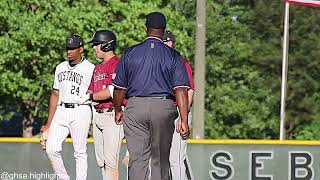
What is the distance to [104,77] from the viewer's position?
35.4ft

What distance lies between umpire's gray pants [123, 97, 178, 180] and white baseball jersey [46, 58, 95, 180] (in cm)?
233

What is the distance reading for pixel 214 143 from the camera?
13.8m

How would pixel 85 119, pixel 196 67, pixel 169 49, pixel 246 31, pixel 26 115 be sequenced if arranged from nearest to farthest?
pixel 169 49 → pixel 85 119 → pixel 196 67 → pixel 26 115 → pixel 246 31

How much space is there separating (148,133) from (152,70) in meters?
0.56

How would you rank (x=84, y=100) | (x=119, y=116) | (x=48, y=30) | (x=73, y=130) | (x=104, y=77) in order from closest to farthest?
(x=119, y=116) → (x=104, y=77) → (x=84, y=100) → (x=73, y=130) → (x=48, y=30)

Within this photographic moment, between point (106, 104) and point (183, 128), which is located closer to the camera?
point (183, 128)

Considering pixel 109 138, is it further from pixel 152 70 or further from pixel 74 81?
pixel 152 70

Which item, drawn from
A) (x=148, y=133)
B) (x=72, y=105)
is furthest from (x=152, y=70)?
(x=72, y=105)

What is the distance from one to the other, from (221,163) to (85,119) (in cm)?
323

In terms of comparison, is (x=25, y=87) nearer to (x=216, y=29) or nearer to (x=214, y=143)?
(x=216, y=29)

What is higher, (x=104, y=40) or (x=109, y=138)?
(x=104, y=40)

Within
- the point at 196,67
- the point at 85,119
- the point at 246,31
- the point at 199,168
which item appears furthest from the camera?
the point at 246,31

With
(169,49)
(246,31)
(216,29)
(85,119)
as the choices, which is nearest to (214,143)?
(85,119)

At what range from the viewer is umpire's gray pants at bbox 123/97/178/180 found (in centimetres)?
878
